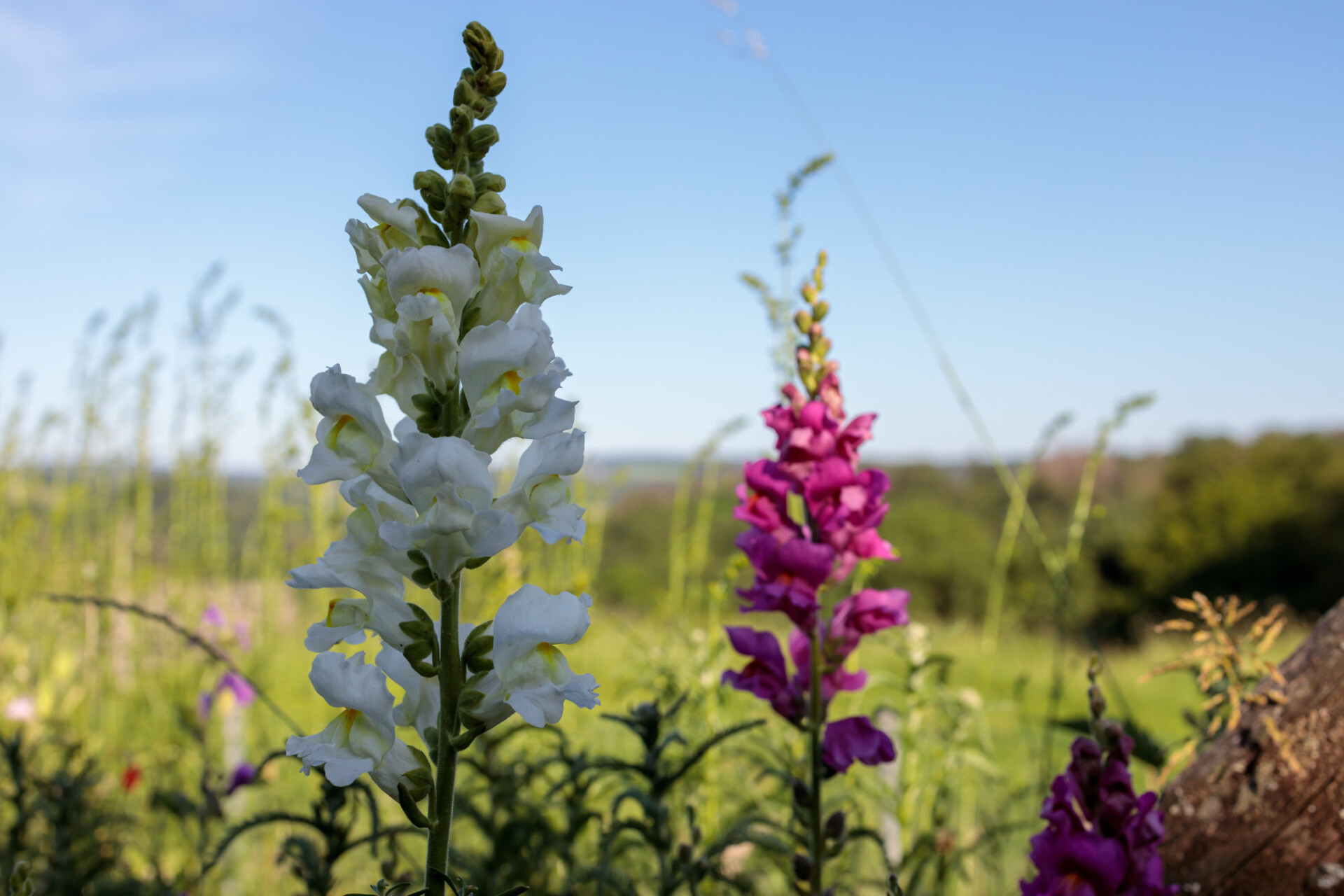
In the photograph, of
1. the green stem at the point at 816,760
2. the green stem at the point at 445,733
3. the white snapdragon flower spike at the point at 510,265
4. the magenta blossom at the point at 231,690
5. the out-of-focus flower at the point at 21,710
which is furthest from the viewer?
the out-of-focus flower at the point at 21,710

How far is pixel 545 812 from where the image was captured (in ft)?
7.70

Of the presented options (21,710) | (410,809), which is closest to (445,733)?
(410,809)

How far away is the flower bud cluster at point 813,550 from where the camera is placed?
1521 millimetres

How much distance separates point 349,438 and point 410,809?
0.44 meters

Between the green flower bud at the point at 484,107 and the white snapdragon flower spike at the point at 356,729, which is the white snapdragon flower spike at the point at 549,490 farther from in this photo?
the green flower bud at the point at 484,107

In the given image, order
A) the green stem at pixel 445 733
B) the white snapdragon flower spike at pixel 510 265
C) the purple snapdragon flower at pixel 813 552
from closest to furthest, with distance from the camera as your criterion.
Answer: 1. the green stem at pixel 445 733
2. the white snapdragon flower spike at pixel 510 265
3. the purple snapdragon flower at pixel 813 552

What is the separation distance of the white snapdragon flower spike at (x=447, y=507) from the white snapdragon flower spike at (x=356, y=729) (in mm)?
149

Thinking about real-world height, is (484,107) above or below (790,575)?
above

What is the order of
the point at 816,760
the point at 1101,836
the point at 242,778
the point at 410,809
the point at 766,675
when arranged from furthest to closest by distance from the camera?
the point at 242,778 → the point at 766,675 → the point at 816,760 → the point at 1101,836 → the point at 410,809

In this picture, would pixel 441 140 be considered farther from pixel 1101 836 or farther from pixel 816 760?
pixel 1101 836

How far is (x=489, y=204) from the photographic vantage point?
1028 mm

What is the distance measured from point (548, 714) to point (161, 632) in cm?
456

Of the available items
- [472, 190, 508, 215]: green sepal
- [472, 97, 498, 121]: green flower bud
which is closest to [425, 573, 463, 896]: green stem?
[472, 190, 508, 215]: green sepal

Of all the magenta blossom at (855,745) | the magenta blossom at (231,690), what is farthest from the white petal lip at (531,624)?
the magenta blossom at (231,690)
